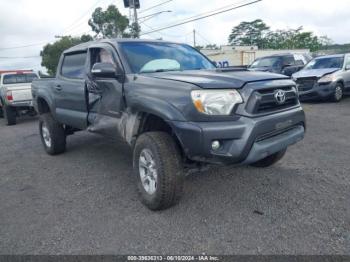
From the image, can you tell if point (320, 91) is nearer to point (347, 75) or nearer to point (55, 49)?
point (347, 75)

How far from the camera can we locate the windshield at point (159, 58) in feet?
13.3

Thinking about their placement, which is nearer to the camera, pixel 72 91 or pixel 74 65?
pixel 72 91

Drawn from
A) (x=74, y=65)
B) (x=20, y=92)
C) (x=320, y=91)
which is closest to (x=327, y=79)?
(x=320, y=91)

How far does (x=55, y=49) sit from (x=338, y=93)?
4816 centimetres

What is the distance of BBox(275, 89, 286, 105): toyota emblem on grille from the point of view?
11.2 feet

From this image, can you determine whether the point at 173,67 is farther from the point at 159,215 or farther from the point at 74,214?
the point at 74,214

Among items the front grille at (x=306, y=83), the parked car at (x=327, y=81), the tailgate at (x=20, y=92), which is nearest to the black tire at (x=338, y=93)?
the parked car at (x=327, y=81)

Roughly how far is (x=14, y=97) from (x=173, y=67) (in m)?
8.58

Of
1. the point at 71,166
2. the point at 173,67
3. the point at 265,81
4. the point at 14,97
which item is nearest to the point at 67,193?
the point at 71,166

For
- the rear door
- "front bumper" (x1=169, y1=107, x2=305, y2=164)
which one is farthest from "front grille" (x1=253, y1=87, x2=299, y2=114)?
the rear door

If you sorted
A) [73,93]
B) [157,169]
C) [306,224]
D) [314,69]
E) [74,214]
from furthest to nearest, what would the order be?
[314,69] < [73,93] < [74,214] < [157,169] < [306,224]

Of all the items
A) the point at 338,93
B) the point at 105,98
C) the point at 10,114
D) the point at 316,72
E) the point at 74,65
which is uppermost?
the point at 74,65

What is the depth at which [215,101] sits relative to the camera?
121 inches

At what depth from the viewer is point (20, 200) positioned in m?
4.12
